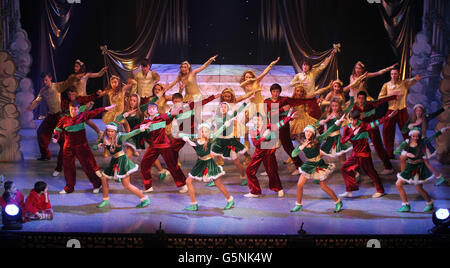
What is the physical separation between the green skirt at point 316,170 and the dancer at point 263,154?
739mm

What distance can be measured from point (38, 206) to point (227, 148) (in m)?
2.37

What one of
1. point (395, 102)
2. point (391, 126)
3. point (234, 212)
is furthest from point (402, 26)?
point (234, 212)

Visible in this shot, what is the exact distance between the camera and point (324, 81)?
9.62 meters

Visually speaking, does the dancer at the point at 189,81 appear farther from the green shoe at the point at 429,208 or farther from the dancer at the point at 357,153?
the green shoe at the point at 429,208

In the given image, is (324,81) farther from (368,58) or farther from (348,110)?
(348,110)

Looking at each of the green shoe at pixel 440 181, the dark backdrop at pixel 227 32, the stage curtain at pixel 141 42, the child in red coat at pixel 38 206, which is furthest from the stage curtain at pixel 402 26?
the child in red coat at pixel 38 206

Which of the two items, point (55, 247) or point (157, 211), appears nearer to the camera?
point (55, 247)

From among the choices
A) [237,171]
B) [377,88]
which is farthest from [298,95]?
[377,88]

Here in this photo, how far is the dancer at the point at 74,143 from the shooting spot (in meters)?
6.94

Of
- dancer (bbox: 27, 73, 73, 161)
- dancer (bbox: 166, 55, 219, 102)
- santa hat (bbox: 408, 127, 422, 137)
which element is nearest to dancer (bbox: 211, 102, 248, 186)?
dancer (bbox: 166, 55, 219, 102)

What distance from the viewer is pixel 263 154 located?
274 inches

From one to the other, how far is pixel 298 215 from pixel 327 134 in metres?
1.04

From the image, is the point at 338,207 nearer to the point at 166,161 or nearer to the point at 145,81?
the point at 166,161

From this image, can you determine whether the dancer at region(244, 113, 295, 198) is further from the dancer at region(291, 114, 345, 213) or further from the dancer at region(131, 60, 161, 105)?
the dancer at region(131, 60, 161, 105)
